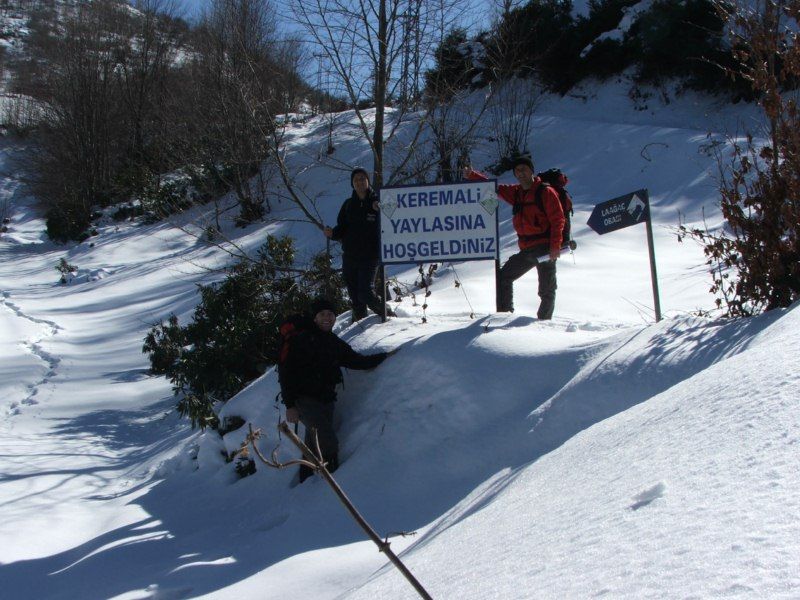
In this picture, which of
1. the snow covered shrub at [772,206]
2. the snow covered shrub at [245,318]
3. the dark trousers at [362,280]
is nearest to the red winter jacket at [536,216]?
the dark trousers at [362,280]

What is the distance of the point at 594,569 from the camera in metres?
2.06

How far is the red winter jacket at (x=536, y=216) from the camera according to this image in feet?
22.5

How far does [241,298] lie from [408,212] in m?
3.08

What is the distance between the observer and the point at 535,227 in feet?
23.1

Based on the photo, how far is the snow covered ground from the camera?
86.2 inches

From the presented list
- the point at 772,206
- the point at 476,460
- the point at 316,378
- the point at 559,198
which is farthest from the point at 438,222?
the point at 772,206

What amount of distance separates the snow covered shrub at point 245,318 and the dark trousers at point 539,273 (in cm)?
234

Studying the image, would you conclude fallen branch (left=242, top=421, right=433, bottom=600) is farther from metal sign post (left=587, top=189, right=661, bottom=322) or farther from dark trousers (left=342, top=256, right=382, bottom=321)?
dark trousers (left=342, top=256, right=382, bottom=321)

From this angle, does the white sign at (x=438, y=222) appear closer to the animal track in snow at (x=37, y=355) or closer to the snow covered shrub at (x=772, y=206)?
the snow covered shrub at (x=772, y=206)

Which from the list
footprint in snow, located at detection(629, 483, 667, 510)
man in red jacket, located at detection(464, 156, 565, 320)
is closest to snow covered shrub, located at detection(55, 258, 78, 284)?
man in red jacket, located at detection(464, 156, 565, 320)

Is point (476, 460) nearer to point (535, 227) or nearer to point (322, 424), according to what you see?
point (322, 424)

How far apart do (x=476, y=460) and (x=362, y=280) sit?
2607 mm

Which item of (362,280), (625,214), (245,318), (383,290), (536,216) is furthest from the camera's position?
(245,318)

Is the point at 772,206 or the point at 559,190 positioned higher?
the point at 559,190
